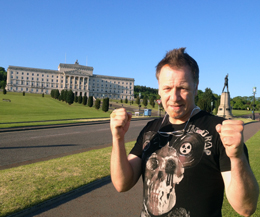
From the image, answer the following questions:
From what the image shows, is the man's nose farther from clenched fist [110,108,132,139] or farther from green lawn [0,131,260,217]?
green lawn [0,131,260,217]

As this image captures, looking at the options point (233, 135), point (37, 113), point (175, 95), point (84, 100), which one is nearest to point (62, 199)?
point (175, 95)

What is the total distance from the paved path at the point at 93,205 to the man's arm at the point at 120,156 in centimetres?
224

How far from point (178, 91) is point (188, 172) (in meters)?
0.58

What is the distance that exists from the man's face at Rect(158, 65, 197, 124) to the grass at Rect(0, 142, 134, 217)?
335cm

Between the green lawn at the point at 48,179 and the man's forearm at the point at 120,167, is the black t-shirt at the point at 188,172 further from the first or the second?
the green lawn at the point at 48,179

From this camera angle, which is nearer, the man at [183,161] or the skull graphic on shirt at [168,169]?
the man at [183,161]

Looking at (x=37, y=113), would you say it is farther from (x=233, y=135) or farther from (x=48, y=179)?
(x=233, y=135)

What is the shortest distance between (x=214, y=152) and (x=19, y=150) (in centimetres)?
916

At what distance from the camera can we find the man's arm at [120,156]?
1.63 meters

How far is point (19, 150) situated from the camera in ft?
29.6

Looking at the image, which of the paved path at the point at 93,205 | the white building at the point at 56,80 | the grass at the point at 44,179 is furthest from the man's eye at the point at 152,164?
the white building at the point at 56,80

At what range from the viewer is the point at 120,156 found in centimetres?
168

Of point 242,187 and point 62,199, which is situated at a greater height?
point 242,187

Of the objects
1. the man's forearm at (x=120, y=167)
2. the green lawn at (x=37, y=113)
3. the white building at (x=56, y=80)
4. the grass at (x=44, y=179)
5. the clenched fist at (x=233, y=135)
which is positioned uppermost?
the white building at (x=56, y=80)
